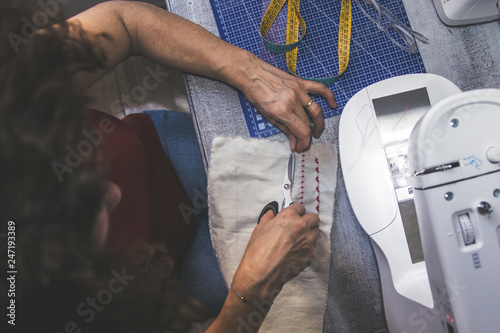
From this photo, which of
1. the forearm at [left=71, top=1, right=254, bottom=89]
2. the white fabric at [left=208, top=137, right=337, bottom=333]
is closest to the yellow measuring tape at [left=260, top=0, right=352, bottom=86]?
the forearm at [left=71, top=1, right=254, bottom=89]

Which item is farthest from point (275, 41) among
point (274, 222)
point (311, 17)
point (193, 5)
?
point (274, 222)

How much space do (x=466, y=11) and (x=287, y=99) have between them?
612 mm

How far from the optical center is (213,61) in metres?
1.04

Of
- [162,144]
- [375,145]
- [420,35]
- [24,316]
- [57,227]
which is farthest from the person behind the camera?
[162,144]

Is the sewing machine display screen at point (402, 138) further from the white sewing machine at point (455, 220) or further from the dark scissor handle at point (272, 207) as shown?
the dark scissor handle at point (272, 207)

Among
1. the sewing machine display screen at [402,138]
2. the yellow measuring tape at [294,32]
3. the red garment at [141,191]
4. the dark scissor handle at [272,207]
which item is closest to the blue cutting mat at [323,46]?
→ the yellow measuring tape at [294,32]

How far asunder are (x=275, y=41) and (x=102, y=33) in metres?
0.54

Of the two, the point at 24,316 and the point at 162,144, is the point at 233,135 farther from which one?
the point at 24,316

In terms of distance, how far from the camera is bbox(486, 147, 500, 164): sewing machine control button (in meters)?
0.72

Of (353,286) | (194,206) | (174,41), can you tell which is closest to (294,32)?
(174,41)

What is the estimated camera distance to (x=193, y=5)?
3.70ft

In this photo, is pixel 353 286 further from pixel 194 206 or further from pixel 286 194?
pixel 194 206

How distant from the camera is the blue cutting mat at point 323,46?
3.62 feet

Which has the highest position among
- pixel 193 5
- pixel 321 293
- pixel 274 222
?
pixel 193 5
